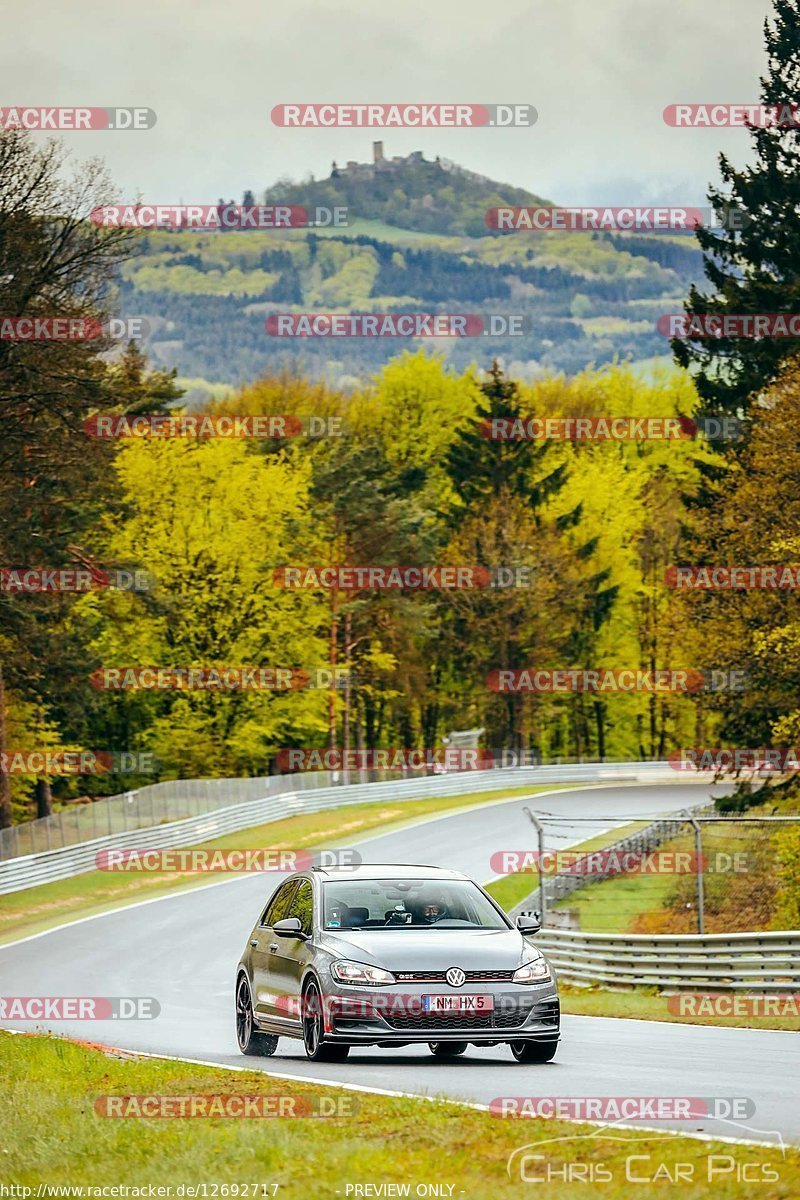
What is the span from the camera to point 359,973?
1402 cm

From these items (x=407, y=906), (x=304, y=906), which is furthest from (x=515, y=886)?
(x=407, y=906)

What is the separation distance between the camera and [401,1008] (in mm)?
13961

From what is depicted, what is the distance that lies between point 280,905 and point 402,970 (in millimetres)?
2616

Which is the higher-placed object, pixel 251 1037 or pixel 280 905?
pixel 280 905

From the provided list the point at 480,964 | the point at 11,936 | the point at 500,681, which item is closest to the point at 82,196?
the point at 11,936

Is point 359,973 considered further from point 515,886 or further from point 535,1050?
point 515,886

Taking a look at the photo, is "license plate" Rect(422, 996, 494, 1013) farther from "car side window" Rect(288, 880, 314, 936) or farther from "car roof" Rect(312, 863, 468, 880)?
"car roof" Rect(312, 863, 468, 880)

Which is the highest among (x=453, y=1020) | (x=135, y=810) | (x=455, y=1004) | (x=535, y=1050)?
(x=455, y=1004)

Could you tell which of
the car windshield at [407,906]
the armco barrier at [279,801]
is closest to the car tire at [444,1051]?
the car windshield at [407,906]

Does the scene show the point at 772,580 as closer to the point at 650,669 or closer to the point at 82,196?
the point at 82,196

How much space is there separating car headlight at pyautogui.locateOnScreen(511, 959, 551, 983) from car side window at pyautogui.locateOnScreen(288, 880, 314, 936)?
5.89ft

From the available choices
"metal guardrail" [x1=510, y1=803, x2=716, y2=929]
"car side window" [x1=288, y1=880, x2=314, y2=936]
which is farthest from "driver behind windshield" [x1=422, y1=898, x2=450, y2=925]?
"metal guardrail" [x1=510, y1=803, x2=716, y2=929]

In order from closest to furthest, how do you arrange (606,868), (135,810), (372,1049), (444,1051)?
(444,1051) < (372,1049) < (606,868) < (135,810)

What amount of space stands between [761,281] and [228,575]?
30615 mm
